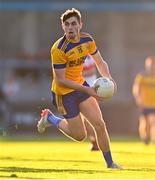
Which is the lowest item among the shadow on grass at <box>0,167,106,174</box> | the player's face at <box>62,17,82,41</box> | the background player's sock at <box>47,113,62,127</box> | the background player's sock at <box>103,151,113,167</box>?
the shadow on grass at <box>0,167,106,174</box>

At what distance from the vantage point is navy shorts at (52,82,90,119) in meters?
13.5

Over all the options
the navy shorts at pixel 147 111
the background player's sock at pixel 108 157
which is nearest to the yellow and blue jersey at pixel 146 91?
the navy shorts at pixel 147 111

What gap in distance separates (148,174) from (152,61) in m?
10.6

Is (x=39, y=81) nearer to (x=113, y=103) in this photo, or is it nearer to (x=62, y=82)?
(x=113, y=103)

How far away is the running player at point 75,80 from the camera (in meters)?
13.1

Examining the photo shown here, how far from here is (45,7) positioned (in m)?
36.7

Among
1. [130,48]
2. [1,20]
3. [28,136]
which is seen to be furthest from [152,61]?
[1,20]

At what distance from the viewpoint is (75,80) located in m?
13.6

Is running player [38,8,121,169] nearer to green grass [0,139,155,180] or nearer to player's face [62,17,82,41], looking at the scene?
player's face [62,17,82,41]

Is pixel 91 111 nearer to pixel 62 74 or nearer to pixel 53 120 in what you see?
pixel 62 74

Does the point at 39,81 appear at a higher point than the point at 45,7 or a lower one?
lower

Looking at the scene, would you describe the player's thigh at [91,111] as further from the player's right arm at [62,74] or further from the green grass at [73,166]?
the green grass at [73,166]

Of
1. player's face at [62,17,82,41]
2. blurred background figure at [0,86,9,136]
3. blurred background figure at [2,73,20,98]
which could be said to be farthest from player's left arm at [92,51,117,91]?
blurred background figure at [2,73,20,98]

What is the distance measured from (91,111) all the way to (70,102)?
45cm
